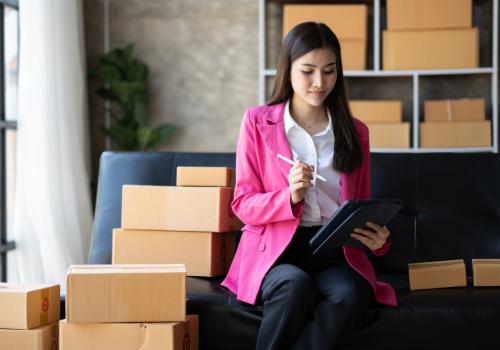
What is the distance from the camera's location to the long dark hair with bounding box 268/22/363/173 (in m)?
2.32

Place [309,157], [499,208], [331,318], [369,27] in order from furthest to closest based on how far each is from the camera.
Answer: [369,27], [499,208], [309,157], [331,318]

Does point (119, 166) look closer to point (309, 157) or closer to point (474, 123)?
point (309, 157)

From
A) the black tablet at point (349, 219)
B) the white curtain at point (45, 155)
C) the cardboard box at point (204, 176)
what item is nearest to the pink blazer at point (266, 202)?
the black tablet at point (349, 219)

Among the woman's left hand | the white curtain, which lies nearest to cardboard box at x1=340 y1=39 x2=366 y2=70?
the white curtain

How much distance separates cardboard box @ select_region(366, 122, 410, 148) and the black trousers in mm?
2227

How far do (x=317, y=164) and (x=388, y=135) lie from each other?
205cm

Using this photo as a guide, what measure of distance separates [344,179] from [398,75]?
7.47 feet

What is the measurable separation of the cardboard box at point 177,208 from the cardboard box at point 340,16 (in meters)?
2.02

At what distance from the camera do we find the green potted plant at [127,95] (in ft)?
14.8

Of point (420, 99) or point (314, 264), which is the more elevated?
point (420, 99)

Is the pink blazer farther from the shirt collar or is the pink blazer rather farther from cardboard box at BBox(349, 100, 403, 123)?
cardboard box at BBox(349, 100, 403, 123)

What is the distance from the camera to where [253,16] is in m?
Answer: 4.70

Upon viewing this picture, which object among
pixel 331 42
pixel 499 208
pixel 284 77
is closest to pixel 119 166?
pixel 284 77

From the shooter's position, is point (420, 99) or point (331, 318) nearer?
point (331, 318)
